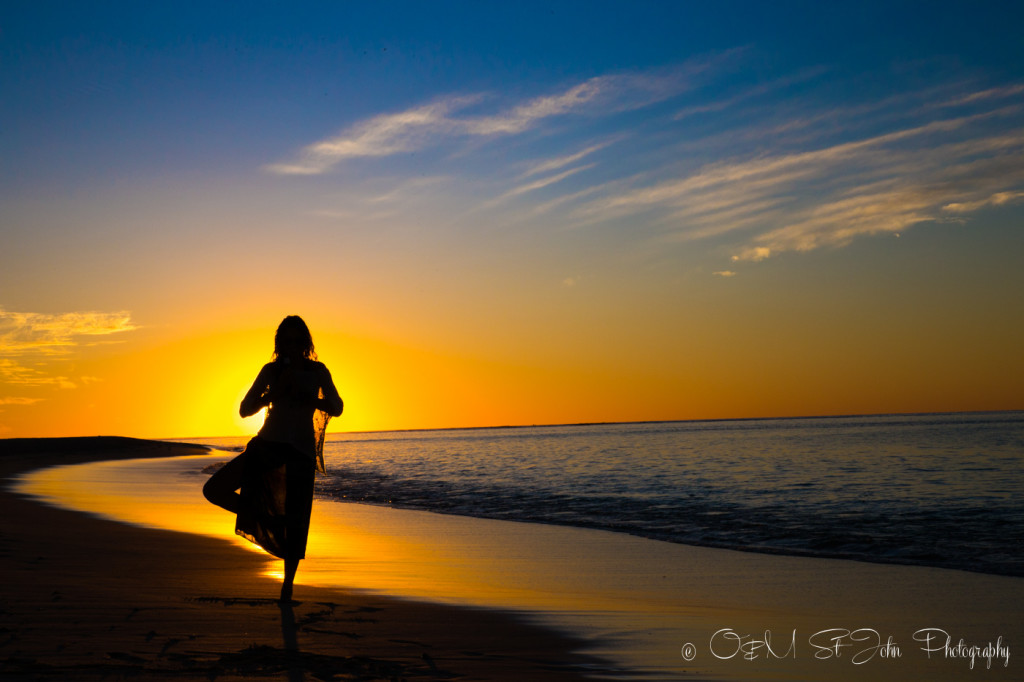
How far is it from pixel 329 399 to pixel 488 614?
2.10 meters

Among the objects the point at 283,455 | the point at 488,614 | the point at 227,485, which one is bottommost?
the point at 488,614

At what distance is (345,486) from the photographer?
81.3 feet

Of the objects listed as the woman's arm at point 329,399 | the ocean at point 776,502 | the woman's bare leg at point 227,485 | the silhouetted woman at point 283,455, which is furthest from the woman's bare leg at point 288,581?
the ocean at point 776,502

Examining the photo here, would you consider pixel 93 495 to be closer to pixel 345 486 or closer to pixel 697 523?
pixel 345 486

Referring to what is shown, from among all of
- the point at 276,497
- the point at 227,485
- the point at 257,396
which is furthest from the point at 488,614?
the point at 257,396

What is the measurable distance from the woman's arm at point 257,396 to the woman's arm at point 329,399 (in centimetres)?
41

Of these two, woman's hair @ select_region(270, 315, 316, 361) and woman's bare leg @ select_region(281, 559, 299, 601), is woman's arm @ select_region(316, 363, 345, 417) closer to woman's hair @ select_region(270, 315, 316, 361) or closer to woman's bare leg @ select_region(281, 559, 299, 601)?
woman's hair @ select_region(270, 315, 316, 361)

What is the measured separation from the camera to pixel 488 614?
621cm

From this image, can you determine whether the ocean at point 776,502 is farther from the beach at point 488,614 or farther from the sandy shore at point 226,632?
the sandy shore at point 226,632

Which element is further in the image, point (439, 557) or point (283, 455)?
point (439, 557)

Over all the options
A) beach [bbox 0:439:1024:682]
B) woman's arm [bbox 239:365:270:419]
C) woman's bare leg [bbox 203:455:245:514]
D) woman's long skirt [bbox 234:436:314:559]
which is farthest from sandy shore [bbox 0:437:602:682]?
woman's arm [bbox 239:365:270:419]

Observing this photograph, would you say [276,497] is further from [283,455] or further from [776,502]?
[776,502]

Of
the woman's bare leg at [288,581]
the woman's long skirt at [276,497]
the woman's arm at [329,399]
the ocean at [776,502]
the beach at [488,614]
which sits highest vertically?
the woman's arm at [329,399]

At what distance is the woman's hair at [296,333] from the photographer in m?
6.22
